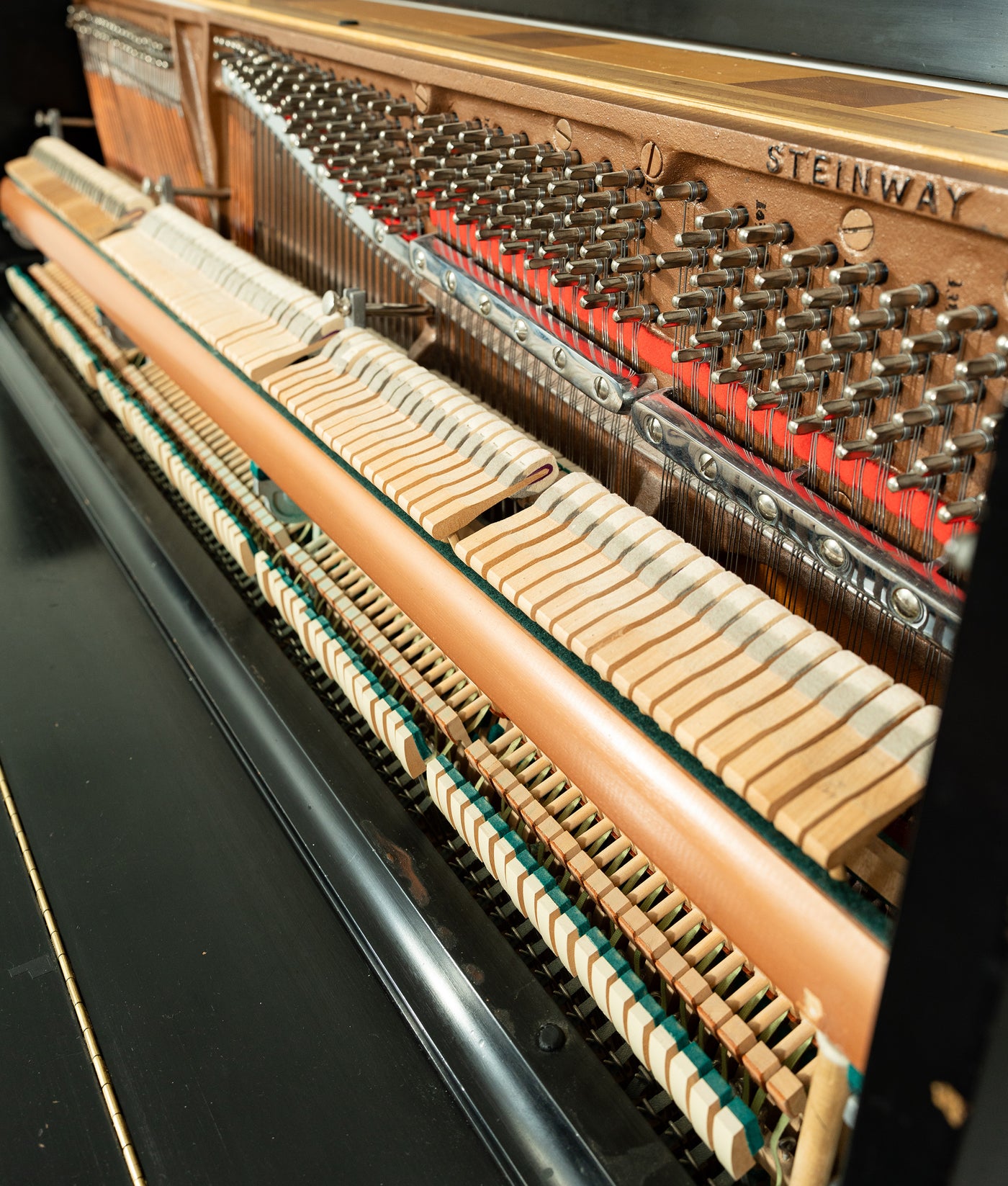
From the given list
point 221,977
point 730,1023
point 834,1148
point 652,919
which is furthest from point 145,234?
point 834,1148

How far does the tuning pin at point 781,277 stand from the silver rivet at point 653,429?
0.34 m

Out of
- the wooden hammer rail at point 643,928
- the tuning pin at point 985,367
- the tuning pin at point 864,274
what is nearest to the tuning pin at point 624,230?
the tuning pin at point 864,274

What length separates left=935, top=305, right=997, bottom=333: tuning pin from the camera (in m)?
1.14

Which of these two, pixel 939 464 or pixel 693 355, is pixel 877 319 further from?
pixel 693 355

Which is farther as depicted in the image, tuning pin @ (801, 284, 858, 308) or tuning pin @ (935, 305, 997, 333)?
tuning pin @ (801, 284, 858, 308)

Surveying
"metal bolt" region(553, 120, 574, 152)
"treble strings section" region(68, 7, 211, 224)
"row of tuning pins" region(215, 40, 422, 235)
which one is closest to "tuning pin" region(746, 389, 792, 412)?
"metal bolt" region(553, 120, 574, 152)

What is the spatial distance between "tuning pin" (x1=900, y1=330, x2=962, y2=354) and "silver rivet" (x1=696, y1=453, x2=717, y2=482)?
0.42m

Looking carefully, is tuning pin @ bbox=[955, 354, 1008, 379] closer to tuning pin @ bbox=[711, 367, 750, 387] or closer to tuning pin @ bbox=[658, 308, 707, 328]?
tuning pin @ bbox=[711, 367, 750, 387]

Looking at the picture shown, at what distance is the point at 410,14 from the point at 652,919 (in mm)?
2302

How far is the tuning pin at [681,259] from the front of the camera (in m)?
1.52

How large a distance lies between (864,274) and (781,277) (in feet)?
0.37

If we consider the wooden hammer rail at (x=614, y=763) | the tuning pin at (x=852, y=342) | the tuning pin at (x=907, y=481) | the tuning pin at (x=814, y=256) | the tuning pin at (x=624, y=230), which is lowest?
the wooden hammer rail at (x=614, y=763)

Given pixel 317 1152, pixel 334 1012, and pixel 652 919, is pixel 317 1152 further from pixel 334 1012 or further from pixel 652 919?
pixel 652 919

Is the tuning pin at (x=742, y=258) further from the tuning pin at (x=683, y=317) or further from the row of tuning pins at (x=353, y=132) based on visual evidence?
the row of tuning pins at (x=353, y=132)
